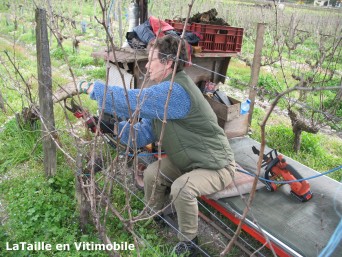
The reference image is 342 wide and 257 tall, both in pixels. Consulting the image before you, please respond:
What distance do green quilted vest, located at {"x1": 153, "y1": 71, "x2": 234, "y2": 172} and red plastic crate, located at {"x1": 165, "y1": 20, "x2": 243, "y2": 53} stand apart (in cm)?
174

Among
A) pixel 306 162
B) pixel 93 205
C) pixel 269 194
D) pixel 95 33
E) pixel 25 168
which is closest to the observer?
pixel 93 205

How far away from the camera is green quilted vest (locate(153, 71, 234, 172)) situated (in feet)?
8.14

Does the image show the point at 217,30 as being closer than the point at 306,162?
Yes

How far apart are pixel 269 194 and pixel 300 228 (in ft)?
1.66

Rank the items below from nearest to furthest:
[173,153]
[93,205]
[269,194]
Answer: [93,205] → [173,153] → [269,194]

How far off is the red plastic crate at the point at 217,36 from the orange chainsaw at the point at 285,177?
183 cm

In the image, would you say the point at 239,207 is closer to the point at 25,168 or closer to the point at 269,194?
the point at 269,194

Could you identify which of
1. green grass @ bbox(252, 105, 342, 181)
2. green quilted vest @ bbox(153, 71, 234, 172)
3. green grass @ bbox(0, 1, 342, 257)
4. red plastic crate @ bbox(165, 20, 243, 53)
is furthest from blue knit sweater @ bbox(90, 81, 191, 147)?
green grass @ bbox(252, 105, 342, 181)

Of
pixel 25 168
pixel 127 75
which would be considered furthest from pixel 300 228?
pixel 25 168

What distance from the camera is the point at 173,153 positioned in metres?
2.63

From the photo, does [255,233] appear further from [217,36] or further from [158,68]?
[217,36]

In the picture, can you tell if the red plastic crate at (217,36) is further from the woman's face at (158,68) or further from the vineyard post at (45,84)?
the vineyard post at (45,84)

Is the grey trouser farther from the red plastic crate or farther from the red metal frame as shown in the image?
the red plastic crate

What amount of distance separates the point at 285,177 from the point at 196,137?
1.07 metres
